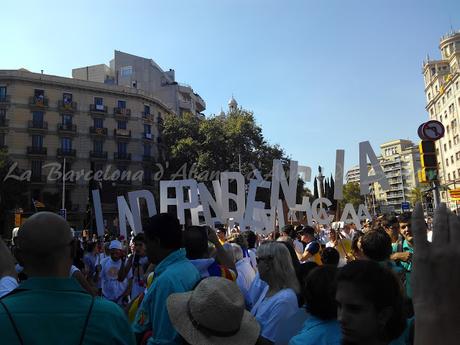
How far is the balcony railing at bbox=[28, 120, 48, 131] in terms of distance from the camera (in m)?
41.0

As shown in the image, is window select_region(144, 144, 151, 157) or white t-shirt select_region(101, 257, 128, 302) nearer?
white t-shirt select_region(101, 257, 128, 302)

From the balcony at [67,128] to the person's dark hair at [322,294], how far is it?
43556 mm

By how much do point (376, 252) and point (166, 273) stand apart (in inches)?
83.4

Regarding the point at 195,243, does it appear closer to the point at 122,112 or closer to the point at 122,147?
the point at 122,112

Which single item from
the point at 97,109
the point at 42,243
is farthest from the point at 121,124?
the point at 42,243

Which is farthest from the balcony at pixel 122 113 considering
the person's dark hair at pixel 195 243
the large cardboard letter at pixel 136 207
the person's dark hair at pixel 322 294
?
the person's dark hair at pixel 322 294

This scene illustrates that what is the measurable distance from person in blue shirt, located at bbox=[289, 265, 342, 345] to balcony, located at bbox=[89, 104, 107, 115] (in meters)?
44.2

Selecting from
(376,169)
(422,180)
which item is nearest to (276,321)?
(422,180)

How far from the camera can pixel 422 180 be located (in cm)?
736

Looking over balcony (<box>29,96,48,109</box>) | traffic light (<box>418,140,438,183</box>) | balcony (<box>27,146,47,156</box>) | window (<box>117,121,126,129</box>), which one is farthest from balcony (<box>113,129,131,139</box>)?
traffic light (<box>418,140,438,183</box>)

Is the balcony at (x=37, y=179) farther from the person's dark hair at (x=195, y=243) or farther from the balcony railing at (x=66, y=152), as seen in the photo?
the person's dark hair at (x=195, y=243)

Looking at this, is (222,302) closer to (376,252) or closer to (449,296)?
(449,296)

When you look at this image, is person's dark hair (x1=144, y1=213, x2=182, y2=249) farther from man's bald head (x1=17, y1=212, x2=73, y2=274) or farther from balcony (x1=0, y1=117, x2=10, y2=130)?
balcony (x1=0, y1=117, x2=10, y2=130)

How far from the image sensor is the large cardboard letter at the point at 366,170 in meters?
11.5
